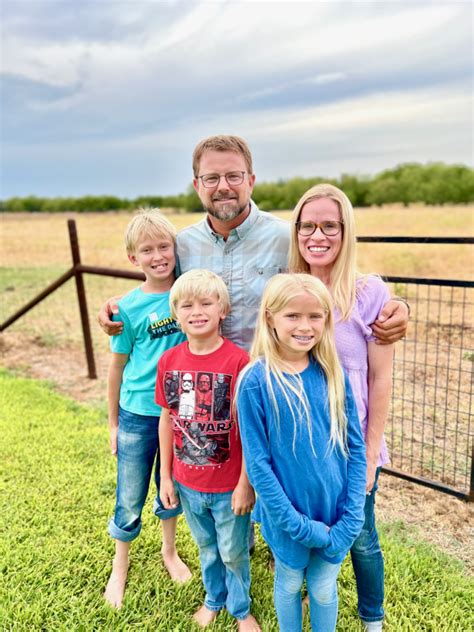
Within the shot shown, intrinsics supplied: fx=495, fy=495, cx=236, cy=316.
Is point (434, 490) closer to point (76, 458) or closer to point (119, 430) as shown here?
point (119, 430)

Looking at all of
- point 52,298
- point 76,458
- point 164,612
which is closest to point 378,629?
point 164,612

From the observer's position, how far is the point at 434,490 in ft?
10.3

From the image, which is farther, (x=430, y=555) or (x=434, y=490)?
(x=434, y=490)

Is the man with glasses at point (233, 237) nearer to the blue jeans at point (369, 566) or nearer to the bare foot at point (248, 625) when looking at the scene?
the blue jeans at point (369, 566)

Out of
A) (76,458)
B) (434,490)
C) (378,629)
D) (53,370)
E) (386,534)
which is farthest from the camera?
(53,370)

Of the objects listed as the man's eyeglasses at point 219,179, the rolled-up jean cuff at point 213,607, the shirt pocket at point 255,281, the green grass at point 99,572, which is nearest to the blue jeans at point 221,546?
the rolled-up jean cuff at point 213,607

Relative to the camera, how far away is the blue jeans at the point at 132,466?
2107 mm

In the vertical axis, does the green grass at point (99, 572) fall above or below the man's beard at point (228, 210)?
below

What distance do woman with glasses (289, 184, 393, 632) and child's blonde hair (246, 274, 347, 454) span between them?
0.39ft

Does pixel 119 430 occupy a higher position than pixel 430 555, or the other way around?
pixel 119 430

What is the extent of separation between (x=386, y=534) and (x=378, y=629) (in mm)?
749

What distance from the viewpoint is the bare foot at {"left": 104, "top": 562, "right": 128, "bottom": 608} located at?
2184 mm

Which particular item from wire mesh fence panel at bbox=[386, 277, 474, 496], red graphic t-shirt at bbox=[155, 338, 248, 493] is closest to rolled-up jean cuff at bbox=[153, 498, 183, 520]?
red graphic t-shirt at bbox=[155, 338, 248, 493]

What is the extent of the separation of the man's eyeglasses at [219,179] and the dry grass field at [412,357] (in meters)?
1.60
